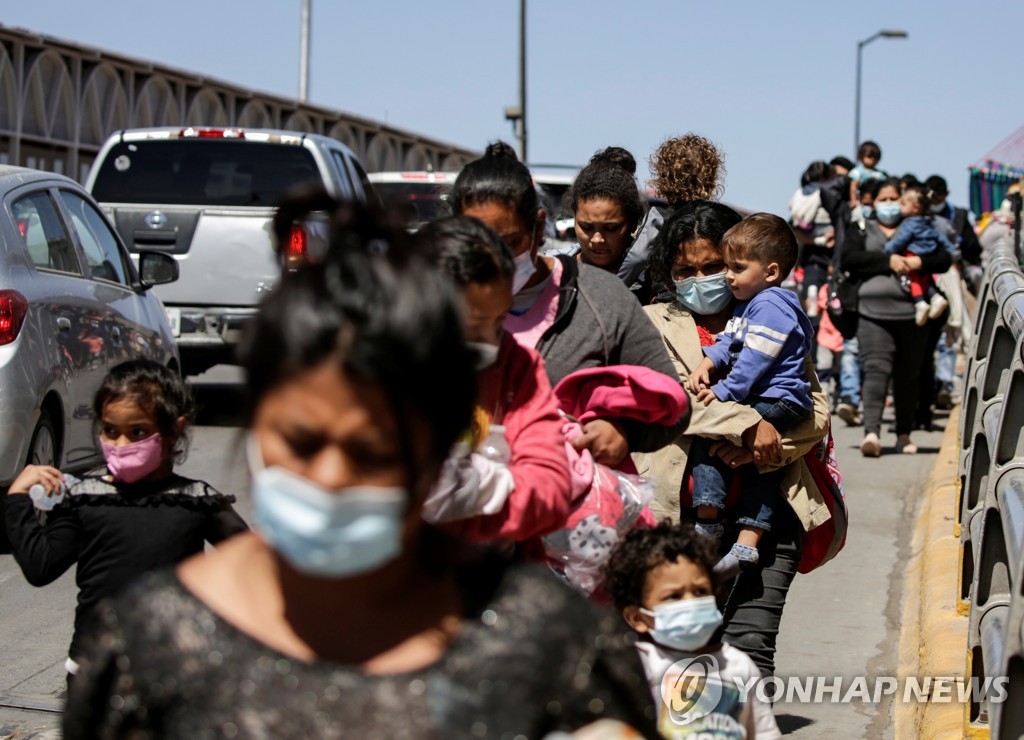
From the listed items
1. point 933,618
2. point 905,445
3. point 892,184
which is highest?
point 892,184

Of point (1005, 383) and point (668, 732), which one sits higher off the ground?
point (1005, 383)

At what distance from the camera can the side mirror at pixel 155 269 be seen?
895cm

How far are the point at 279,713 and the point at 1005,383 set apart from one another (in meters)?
4.16

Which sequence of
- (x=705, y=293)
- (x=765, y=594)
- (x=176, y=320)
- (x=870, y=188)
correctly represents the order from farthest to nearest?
(x=870, y=188) < (x=176, y=320) < (x=705, y=293) < (x=765, y=594)

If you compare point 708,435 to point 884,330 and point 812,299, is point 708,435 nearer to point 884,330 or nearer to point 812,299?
point 884,330

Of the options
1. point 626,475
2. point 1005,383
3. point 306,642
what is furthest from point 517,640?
point 1005,383

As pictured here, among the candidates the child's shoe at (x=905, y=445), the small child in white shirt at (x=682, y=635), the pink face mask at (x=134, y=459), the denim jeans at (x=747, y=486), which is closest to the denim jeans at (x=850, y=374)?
the child's shoe at (x=905, y=445)

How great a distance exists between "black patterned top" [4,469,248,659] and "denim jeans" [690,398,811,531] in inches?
57.8

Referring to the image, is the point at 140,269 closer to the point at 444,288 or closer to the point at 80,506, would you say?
the point at 80,506

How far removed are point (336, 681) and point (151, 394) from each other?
210 cm

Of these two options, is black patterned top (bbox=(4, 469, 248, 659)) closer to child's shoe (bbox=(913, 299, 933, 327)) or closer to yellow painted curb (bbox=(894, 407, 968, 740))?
yellow painted curb (bbox=(894, 407, 968, 740))

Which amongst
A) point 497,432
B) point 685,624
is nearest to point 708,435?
point 685,624

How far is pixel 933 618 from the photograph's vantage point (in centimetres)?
626

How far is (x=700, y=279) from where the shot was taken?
4602 mm
